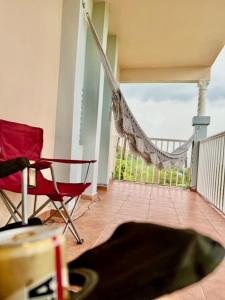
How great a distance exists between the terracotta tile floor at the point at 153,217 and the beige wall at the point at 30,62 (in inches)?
27.3

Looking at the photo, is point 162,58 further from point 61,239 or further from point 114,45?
point 61,239

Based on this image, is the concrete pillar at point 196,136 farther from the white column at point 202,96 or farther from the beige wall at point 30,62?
the beige wall at point 30,62

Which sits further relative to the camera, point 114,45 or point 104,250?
point 114,45

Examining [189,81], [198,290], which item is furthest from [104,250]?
[189,81]

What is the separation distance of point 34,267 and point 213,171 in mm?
3650

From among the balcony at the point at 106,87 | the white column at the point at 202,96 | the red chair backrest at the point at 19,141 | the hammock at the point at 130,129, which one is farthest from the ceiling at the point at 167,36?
the red chair backrest at the point at 19,141

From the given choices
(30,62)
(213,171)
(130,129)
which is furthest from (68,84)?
(213,171)

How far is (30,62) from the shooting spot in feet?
6.63

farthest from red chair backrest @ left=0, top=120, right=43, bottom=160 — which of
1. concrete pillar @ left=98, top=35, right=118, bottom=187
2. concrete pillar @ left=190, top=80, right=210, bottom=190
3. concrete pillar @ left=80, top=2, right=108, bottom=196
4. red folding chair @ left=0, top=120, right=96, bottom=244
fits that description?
concrete pillar @ left=190, top=80, right=210, bottom=190

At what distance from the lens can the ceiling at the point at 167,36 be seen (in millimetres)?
3455

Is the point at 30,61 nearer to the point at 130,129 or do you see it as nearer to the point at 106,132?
the point at 130,129

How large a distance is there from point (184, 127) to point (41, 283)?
17.6 ft

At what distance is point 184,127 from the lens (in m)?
5.40

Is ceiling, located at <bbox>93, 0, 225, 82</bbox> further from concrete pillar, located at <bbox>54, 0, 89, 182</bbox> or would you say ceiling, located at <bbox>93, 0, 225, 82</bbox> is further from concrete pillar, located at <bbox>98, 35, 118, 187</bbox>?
concrete pillar, located at <bbox>54, 0, 89, 182</bbox>
